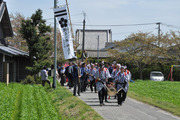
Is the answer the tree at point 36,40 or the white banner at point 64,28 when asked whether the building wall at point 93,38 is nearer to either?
the tree at point 36,40

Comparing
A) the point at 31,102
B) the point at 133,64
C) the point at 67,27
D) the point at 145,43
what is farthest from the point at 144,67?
the point at 31,102

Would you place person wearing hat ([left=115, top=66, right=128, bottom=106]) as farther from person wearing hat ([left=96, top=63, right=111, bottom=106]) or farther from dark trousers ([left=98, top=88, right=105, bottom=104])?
dark trousers ([left=98, top=88, right=105, bottom=104])

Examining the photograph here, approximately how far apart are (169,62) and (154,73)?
3955 mm

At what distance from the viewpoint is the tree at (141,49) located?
1401 inches

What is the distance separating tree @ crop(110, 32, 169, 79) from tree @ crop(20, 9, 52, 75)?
13407 mm

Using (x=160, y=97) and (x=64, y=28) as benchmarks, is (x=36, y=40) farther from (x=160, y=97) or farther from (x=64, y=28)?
(x=160, y=97)

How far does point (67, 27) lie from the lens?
640 inches

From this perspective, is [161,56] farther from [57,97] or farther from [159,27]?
[57,97]

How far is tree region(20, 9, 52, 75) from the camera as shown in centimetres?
2491

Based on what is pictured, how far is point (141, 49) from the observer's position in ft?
119

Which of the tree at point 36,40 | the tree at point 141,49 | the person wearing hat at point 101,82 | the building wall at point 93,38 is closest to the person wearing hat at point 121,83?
the person wearing hat at point 101,82

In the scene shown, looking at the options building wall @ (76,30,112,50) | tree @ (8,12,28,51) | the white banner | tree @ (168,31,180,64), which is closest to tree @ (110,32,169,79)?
tree @ (168,31,180,64)

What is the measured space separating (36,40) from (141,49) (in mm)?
15890

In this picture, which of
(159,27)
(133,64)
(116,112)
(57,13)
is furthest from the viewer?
(159,27)
